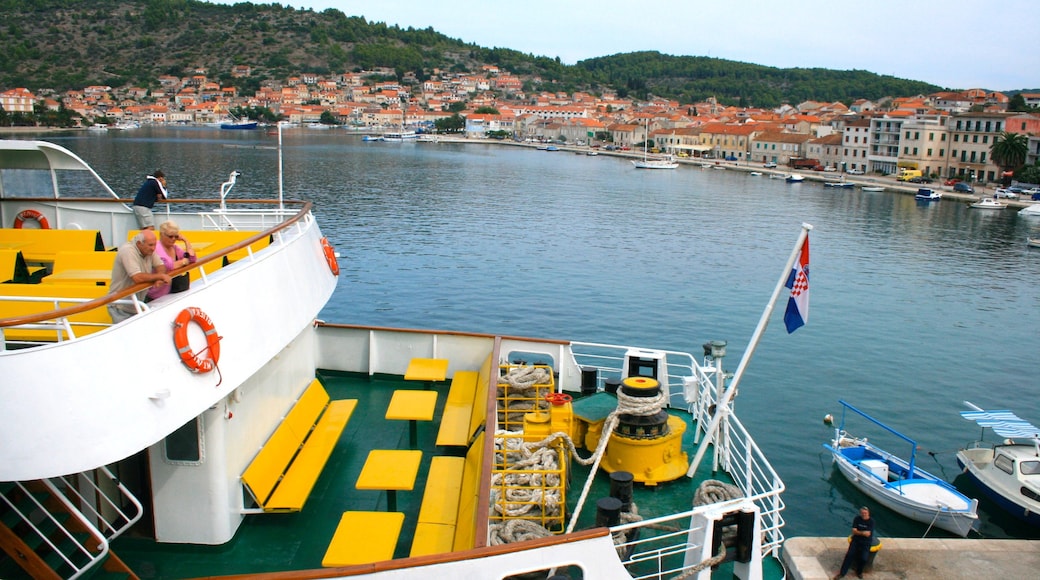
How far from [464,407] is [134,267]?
4.24m

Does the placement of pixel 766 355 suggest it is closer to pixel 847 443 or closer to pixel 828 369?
pixel 828 369

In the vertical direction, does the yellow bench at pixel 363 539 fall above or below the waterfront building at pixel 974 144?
below

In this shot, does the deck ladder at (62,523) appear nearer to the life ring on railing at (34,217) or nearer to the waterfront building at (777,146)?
the life ring on railing at (34,217)

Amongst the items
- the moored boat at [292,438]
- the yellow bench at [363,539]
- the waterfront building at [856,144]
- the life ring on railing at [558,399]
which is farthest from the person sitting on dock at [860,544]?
the waterfront building at [856,144]

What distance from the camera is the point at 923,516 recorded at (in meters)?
14.0

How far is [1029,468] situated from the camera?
14789mm

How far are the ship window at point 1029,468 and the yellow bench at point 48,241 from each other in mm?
16162

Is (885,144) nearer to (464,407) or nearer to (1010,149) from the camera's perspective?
(1010,149)

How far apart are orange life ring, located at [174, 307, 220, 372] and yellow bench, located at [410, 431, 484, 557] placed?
2107 mm

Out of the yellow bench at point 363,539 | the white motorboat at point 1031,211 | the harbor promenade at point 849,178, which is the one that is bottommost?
the white motorboat at point 1031,211

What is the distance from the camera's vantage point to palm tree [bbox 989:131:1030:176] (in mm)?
73812

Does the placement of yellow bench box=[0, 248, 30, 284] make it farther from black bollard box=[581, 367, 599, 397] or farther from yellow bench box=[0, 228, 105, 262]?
black bollard box=[581, 367, 599, 397]

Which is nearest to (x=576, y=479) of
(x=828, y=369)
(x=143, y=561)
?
(x=143, y=561)

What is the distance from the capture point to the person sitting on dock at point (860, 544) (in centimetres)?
1074
